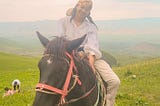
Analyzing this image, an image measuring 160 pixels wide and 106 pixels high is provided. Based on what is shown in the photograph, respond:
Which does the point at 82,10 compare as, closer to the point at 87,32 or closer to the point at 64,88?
the point at 87,32

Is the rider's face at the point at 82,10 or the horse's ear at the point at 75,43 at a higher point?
the rider's face at the point at 82,10

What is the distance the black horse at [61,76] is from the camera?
486 cm

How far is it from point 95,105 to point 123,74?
55.7 ft

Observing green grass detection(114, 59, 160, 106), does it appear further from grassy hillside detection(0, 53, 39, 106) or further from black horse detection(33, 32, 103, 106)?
black horse detection(33, 32, 103, 106)

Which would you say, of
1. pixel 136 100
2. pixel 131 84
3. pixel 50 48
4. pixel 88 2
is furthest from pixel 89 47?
pixel 131 84

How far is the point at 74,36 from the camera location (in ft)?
21.3

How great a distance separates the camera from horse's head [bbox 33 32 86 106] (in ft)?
15.8

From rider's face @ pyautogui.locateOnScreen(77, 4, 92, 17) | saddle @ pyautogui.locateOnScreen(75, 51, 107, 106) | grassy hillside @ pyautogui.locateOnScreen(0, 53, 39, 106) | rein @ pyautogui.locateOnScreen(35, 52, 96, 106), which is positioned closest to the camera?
rein @ pyautogui.locateOnScreen(35, 52, 96, 106)

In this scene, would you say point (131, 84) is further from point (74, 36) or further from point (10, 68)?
point (10, 68)

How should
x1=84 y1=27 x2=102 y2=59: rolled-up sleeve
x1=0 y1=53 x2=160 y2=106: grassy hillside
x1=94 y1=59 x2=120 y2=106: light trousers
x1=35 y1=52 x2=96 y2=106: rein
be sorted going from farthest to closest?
x1=0 y1=53 x2=160 y2=106: grassy hillside, x1=94 y1=59 x2=120 y2=106: light trousers, x1=84 y1=27 x2=102 y2=59: rolled-up sleeve, x1=35 y1=52 x2=96 y2=106: rein

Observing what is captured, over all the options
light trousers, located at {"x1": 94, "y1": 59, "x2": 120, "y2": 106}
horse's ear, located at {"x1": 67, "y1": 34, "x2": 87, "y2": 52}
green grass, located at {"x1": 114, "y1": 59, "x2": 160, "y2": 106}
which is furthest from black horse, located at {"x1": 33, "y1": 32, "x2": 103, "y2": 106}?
green grass, located at {"x1": 114, "y1": 59, "x2": 160, "y2": 106}

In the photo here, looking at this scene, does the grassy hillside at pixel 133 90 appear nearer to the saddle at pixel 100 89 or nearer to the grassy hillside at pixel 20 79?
the grassy hillside at pixel 20 79

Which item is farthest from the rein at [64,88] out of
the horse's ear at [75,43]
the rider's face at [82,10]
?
the rider's face at [82,10]

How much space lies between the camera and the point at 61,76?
16.5ft
